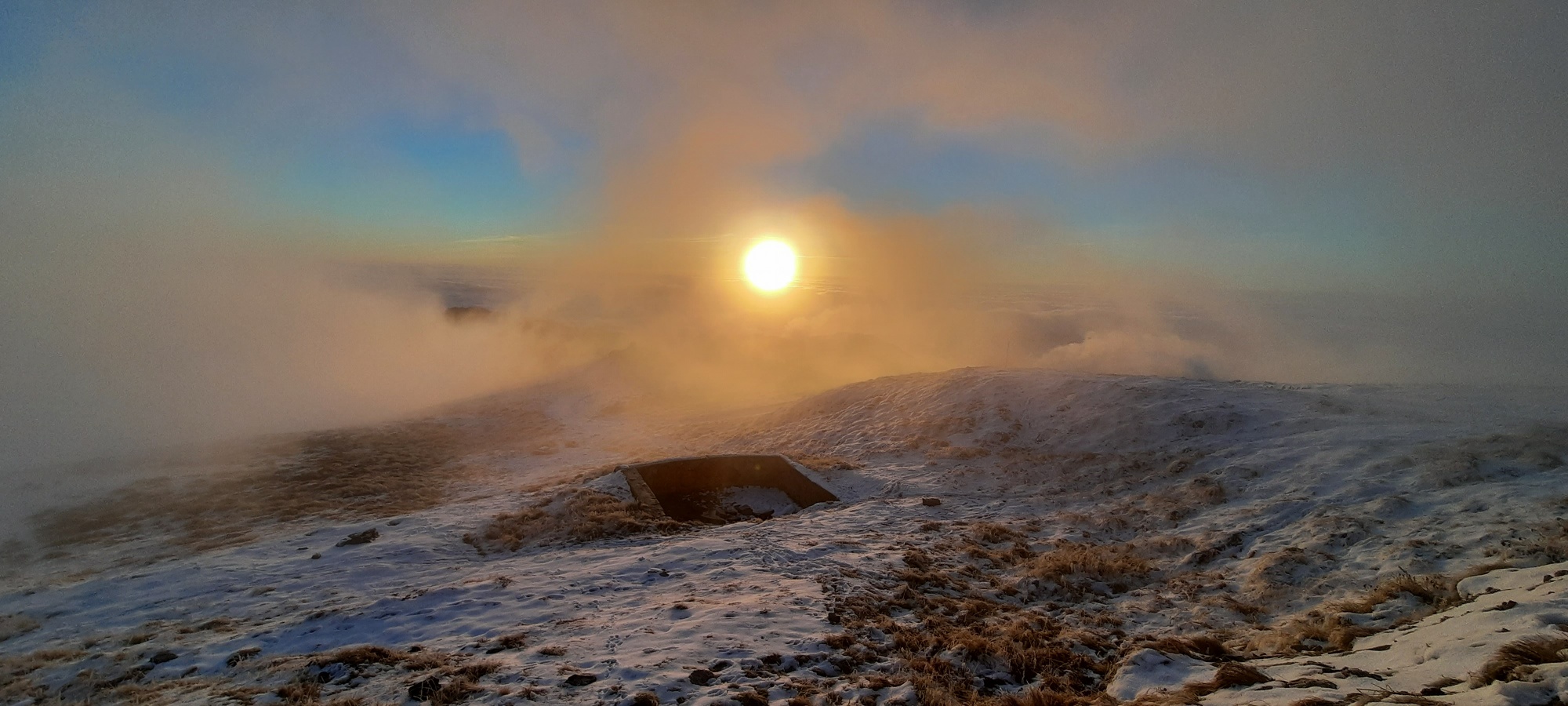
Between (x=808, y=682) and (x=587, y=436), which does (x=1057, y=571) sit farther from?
(x=587, y=436)

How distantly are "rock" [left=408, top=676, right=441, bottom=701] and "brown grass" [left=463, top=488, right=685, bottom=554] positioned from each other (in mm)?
6776

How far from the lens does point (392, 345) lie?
44.8 m

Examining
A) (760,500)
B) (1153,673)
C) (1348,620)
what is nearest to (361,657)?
(1153,673)

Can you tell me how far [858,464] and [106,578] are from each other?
58.0 ft

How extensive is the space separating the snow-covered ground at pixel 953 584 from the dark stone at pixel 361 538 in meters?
0.32

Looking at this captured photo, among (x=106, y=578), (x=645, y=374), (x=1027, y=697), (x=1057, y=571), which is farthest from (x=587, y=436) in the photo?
(x=1027, y=697)

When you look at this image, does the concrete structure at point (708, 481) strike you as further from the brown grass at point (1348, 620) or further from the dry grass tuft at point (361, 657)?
the brown grass at point (1348, 620)

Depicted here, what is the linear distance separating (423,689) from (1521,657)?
1056cm

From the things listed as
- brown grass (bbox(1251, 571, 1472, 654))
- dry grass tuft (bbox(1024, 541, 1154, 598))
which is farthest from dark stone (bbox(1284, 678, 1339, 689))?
dry grass tuft (bbox(1024, 541, 1154, 598))

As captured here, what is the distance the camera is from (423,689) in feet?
21.8

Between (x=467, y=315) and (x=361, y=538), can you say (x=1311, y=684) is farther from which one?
(x=467, y=315)

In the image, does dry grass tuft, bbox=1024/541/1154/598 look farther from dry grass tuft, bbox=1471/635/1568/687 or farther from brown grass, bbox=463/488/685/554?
brown grass, bbox=463/488/685/554

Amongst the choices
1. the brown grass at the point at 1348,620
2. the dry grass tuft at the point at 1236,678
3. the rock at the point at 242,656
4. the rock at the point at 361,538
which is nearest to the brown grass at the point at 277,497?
the rock at the point at 361,538

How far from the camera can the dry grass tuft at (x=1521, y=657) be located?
5191 millimetres
